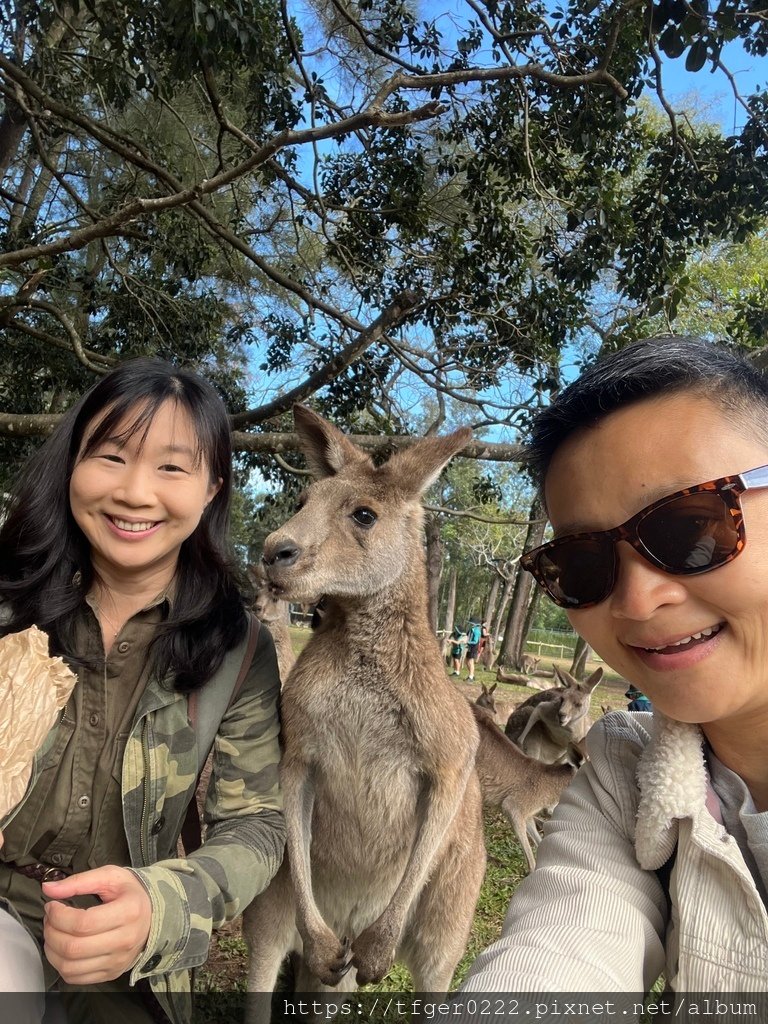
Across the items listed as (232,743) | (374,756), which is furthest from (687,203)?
(232,743)

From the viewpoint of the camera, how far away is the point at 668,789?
126 centimetres

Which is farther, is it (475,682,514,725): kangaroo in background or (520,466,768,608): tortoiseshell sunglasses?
(475,682,514,725): kangaroo in background

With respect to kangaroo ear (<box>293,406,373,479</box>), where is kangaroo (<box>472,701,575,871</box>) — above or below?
below

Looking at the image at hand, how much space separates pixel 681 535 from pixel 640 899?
68 cm

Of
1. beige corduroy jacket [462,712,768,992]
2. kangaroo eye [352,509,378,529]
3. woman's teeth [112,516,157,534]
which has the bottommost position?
beige corduroy jacket [462,712,768,992]

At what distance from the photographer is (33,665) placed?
54.3 inches

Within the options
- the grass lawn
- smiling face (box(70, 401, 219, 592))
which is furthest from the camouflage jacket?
the grass lawn

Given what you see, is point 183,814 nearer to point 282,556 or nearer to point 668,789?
point 282,556

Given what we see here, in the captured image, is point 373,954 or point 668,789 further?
point 373,954

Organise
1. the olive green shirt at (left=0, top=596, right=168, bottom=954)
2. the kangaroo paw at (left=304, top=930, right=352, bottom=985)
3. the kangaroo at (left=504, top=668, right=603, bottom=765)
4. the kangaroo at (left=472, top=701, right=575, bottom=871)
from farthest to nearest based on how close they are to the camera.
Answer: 1. the kangaroo at (left=504, top=668, right=603, bottom=765)
2. the kangaroo at (left=472, top=701, right=575, bottom=871)
3. the kangaroo paw at (left=304, top=930, right=352, bottom=985)
4. the olive green shirt at (left=0, top=596, right=168, bottom=954)

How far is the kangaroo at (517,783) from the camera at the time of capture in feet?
17.0

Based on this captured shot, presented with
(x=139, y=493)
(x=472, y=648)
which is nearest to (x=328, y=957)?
(x=139, y=493)

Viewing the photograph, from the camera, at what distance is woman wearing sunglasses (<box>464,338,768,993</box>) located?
45.7 inches

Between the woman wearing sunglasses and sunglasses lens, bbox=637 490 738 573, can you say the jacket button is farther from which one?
sunglasses lens, bbox=637 490 738 573
